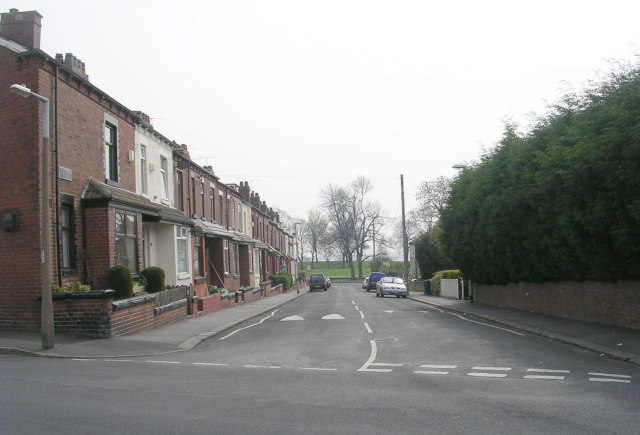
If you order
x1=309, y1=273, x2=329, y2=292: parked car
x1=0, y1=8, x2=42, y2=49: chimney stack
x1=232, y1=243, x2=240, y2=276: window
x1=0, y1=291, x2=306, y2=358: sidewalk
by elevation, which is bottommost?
x1=309, y1=273, x2=329, y2=292: parked car

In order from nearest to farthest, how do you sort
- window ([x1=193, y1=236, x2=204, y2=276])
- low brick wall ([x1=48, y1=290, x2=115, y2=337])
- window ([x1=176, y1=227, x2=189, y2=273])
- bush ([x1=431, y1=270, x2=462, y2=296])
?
low brick wall ([x1=48, y1=290, x2=115, y2=337]) → window ([x1=176, y1=227, x2=189, y2=273]) → window ([x1=193, y1=236, x2=204, y2=276]) → bush ([x1=431, y1=270, x2=462, y2=296])

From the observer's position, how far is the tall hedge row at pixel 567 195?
1446 cm

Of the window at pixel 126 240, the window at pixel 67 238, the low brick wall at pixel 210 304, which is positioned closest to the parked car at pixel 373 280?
the low brick wall at pixel 210 304

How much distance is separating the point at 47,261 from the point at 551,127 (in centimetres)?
1532

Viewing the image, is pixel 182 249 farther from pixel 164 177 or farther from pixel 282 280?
pixel 282 280

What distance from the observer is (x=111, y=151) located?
2097 centimetres

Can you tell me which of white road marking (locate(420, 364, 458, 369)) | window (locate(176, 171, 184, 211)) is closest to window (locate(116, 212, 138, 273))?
window (locate(176, 171, 184, 211))

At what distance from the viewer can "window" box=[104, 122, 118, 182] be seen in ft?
67.1

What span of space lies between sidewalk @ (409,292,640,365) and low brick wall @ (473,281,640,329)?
12.9 inches

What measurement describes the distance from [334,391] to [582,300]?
13.2 m

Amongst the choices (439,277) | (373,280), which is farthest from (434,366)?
(373,280)

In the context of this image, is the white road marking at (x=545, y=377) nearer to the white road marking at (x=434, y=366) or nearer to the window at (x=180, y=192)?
the white road marking at (x=434, y=366)

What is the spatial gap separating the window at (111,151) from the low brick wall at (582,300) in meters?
15.3

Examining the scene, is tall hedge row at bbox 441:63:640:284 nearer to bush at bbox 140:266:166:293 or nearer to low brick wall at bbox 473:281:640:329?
low brick wall at bbox 473:281:640:329
